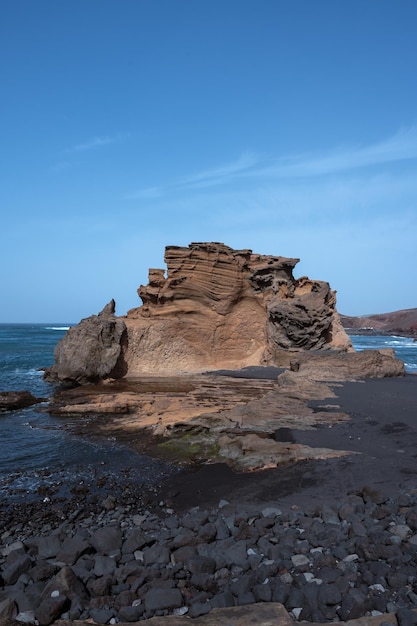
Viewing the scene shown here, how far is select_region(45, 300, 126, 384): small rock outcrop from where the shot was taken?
19.9 metres

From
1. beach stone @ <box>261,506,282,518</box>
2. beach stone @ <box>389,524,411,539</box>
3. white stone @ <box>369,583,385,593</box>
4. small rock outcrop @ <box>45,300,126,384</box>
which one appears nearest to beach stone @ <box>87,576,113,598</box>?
beach stone @ <box>261,506,282,518</box>

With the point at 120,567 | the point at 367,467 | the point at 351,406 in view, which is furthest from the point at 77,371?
the point at 120,567

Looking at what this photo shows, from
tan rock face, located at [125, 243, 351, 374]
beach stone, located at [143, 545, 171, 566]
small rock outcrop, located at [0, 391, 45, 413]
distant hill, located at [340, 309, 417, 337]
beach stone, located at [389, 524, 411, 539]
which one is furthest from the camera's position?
distant hill, located at [340, 309, 417, 337]

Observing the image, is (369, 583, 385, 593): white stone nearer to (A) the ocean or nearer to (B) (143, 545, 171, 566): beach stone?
(B) (143, 545, 171, 566): beach stone

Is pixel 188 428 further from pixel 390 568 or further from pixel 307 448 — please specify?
pixel 390 568

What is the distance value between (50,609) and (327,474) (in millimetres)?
Answer: 4941

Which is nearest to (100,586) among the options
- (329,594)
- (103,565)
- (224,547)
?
(103,565)

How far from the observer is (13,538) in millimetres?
5949

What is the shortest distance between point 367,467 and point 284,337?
1463 centimetres

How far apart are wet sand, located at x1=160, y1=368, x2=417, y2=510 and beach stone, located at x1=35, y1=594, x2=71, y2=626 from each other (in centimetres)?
298

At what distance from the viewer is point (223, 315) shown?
23.5m

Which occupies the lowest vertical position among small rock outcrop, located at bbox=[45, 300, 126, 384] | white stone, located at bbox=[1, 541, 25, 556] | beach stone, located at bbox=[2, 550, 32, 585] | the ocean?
the ocean

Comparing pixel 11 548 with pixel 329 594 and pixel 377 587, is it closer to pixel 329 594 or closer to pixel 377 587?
pixel 329 594

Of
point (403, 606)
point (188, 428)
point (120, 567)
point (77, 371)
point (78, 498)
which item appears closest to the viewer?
point (403, 606)
